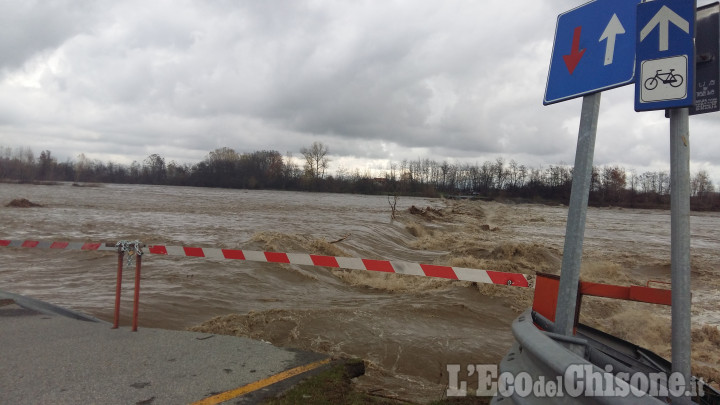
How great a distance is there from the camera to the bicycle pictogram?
2.34m

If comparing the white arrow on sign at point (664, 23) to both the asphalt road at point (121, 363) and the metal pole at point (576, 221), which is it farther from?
the asphalt road at point (121, 363)

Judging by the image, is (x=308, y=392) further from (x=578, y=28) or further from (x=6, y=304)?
(x=6, y=304)

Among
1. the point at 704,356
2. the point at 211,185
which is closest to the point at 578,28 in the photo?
the point at 704,356

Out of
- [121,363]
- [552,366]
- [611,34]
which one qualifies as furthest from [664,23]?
[121,363]

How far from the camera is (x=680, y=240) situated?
2324mm

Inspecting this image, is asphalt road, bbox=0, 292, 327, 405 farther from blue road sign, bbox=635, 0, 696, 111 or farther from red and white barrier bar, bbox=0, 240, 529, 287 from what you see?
blue road sign, bbox=635, 0, 696, 111

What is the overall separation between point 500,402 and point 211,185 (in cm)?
12207

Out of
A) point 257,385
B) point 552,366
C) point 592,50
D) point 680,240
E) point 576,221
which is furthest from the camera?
point 257,385

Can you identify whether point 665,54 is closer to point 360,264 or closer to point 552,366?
point 552,366

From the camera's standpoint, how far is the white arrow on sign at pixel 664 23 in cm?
238

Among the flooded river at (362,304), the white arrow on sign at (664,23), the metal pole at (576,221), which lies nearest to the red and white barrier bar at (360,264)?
the flooded river at (362,304)

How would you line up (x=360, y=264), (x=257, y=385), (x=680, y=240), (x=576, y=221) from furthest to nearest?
(x=360, y=264) → (x=257, y=385) → (x=576, y=221) → (x=680, y=240)

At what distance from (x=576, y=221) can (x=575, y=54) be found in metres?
1.10

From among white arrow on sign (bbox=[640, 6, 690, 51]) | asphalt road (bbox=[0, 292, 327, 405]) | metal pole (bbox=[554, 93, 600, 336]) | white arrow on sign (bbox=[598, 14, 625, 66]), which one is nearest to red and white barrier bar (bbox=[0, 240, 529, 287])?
asphalt road (bbox=[0, 292, 327, 405])
